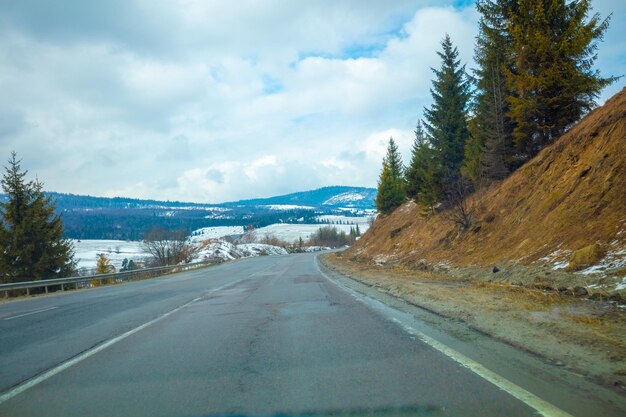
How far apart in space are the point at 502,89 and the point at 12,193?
115ft

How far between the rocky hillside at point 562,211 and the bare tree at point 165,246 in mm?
49197

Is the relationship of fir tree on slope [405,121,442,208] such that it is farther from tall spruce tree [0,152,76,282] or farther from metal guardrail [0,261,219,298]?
tall spruce tree [0,152,76,282]

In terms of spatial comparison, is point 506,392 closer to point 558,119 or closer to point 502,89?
point 558,119

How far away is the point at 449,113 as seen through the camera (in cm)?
3128

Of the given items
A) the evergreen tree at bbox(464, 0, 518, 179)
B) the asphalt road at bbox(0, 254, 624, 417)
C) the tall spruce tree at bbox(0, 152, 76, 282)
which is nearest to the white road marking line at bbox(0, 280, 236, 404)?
the asphalt road at bbox(0, 254, 624, 417)

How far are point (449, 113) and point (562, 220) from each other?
20.6 m

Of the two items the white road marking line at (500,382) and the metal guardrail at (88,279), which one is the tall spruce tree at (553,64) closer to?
the white road marking line at (500,382)

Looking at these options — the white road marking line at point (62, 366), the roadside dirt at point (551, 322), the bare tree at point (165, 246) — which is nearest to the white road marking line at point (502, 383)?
the roadside dirt at point (551, 322)

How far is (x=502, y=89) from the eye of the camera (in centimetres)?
2284

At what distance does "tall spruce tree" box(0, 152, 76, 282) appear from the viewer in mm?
29703

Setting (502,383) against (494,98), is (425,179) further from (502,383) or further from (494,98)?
(502,383)

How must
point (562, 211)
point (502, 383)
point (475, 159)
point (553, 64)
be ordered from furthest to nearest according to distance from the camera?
point (475, 159), point (553, 64), point (562, 211), point (502, 383)

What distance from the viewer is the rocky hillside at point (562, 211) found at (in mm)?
9945

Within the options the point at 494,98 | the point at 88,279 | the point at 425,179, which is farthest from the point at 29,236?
the point at 494,98
